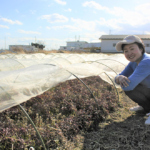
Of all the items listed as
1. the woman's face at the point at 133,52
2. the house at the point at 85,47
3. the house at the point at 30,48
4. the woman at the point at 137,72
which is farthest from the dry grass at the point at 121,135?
the house at the point at 85,47

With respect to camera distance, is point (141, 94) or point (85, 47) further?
point (85, 47)

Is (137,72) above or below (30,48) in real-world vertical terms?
below

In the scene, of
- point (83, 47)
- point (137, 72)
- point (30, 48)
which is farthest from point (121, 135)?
point (83, 47)

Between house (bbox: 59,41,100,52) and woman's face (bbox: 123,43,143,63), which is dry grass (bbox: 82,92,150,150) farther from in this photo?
house (bbox: 59,41,100,52)

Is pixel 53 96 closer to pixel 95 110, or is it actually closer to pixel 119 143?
pixel 95 110

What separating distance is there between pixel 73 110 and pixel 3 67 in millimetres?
4542

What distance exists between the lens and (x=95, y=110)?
3990mm

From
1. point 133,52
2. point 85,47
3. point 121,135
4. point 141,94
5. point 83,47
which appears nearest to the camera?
point 133,52

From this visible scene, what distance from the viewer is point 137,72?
110 inches

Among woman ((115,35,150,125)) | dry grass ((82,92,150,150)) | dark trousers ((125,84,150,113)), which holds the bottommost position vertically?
dry grass ((82,92,150,150))

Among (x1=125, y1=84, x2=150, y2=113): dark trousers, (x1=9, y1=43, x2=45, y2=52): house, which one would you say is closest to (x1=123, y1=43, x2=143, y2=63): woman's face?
(x1=125, y1=84, x2=150, y2=113): dark trousers

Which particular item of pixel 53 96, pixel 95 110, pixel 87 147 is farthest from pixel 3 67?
pixel 87 147

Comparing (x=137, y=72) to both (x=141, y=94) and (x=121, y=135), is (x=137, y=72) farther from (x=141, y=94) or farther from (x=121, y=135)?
(x=121, y=135)

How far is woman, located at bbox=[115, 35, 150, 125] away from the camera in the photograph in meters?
2.78
